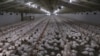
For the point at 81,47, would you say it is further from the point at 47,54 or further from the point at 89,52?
the point at 47,54

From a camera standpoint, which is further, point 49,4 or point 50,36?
point 49,4

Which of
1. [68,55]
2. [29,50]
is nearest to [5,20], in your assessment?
[29,50]

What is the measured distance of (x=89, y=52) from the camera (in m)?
3.59

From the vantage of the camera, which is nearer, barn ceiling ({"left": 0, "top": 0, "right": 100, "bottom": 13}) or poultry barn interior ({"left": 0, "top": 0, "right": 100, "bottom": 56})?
poultry barn interior ({"left": 0, "top": 0, "right": 100, "bottom": 56})

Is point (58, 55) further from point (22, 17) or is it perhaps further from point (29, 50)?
point (22, 17)

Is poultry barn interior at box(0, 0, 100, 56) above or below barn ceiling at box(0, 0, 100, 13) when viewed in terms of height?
below

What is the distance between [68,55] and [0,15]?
320 inches

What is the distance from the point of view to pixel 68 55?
329 centimetres

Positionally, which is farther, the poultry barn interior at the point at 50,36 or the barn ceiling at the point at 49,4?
the barn ceiling at the point at 49,4

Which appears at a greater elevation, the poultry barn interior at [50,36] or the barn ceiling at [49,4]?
the barn ceiling at [49,4]

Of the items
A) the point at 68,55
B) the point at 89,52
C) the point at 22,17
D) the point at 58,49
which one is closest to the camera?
the point at 68,55

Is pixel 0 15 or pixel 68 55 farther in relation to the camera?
pixel 0 15

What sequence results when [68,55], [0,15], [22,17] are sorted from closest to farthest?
[68,55] → [0,15] → [22,17]

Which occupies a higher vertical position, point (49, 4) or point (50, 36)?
point (49, 4)
